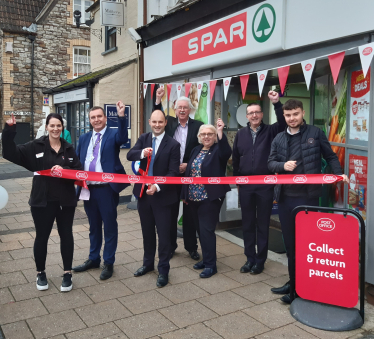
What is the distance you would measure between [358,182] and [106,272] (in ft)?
9.67

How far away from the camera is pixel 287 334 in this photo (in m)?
3.31

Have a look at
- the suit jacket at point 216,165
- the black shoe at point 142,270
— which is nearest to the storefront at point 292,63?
the suit jacket at point 216,165

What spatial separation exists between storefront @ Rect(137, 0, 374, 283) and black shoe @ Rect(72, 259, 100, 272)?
2513mm

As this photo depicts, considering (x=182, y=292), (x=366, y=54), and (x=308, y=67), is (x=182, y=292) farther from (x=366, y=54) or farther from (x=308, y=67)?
(x=366, y=54)

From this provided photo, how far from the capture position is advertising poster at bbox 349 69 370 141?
163 inches

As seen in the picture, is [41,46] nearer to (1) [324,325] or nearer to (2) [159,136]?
(2) [159,136]

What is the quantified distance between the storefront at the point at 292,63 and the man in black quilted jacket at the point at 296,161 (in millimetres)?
475

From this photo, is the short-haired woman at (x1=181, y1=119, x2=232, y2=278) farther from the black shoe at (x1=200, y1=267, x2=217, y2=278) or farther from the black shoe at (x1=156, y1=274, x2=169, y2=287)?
the black shoe at (x1=156, y1=274, x2=169, y2=287)

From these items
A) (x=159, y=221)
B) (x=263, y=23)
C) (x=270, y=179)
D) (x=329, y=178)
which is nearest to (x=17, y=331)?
(x=159, y=221)

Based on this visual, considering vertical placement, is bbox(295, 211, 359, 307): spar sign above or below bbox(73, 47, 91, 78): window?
below

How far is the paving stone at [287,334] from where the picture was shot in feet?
10.7

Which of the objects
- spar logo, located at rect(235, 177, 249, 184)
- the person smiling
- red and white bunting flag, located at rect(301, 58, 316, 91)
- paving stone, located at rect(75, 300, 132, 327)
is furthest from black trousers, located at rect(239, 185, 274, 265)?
the person smiling

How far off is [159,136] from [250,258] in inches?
71.4

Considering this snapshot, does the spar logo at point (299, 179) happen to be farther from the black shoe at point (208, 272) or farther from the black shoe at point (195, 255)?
the black shoe at point (195, 255)
